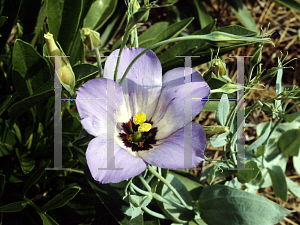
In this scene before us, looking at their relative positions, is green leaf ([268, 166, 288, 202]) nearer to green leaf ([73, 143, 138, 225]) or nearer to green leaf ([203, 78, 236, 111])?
green leaf ([203, 78, 236, 111])

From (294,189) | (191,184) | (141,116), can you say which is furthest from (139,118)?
(294,189)

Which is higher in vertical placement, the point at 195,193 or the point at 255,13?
the point at 255,13

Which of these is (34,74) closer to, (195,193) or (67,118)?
(67,118)

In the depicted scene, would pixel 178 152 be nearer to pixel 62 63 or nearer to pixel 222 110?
pixel 222 110

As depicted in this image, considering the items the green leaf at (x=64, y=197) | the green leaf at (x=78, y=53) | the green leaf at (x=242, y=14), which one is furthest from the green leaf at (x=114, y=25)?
the green leaf at (x=64, y=197)

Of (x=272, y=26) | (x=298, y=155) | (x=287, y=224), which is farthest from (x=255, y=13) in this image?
(x=287, y=224)

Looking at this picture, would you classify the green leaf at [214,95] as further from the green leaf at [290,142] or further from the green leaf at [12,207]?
the green leaf at [12,207]
